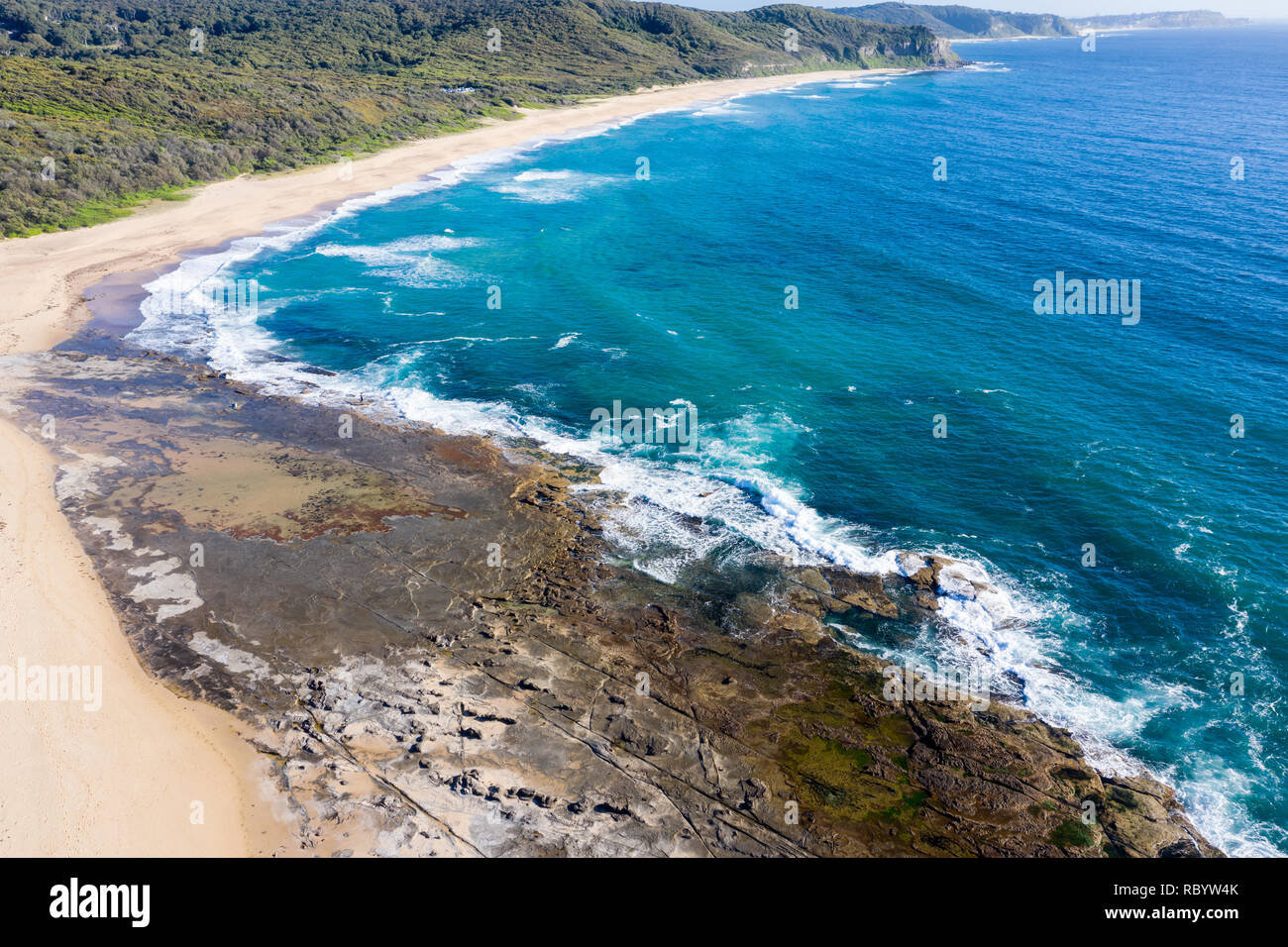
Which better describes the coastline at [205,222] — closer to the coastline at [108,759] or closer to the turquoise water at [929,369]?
the coastline at [108,759]

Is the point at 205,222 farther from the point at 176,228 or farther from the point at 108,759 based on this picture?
the point at 108,759

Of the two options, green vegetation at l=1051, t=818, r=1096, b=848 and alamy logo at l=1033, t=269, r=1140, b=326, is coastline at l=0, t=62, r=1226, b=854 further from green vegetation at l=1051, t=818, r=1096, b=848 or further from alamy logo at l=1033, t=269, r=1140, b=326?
alamy logo at l=1033, t=269, r=1140, b=326

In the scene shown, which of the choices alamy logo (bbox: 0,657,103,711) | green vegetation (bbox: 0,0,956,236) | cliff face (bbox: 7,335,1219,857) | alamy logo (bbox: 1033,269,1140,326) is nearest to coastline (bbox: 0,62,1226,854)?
alamy logo (bbox: 0,657,103,711)

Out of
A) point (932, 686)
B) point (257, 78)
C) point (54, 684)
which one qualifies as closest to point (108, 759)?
point (54, 684)

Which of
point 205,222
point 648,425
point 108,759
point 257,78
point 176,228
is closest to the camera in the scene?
point 108,759
